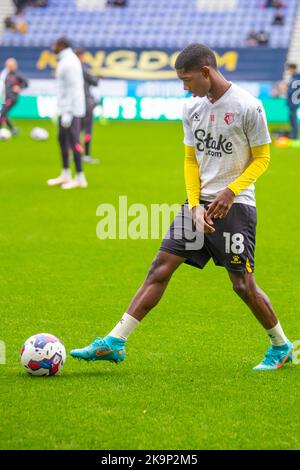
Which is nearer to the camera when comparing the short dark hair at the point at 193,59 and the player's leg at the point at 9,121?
the short dark hair at the point at 193,59

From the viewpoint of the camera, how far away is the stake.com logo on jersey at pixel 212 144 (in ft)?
20.4

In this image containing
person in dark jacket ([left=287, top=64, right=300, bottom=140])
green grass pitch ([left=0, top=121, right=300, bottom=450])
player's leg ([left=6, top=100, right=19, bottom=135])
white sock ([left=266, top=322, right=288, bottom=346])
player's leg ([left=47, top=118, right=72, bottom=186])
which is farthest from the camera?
player's leg ([left=6, top=100, right=19, bottom=135])

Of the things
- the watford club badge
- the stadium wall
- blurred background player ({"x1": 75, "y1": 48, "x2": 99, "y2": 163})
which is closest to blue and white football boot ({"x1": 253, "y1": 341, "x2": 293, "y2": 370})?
the watford club badge

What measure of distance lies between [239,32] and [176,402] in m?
34.0

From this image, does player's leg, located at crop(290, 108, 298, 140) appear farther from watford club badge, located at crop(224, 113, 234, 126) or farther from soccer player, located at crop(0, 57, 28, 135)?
watford club badge, located at crop(224, 113, 234, 126)

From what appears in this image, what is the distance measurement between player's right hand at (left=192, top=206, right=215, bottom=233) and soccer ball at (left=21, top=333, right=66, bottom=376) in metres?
1.28

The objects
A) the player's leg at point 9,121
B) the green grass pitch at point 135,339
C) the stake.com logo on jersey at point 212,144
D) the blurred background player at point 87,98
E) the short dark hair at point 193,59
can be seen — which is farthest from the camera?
the player's leg at point 9,121

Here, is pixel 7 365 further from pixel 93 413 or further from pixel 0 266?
pixel 0 266

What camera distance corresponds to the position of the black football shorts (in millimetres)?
6246

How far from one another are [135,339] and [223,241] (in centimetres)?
149

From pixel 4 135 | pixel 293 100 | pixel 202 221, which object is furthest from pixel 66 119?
pixel 293 100

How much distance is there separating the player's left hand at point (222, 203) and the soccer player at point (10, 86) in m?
20.7

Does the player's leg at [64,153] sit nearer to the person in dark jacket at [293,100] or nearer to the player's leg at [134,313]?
the person in dark jacket at [293,100]

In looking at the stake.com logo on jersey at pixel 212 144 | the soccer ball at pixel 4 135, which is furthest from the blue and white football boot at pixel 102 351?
the soccer ball at pixel 4 135
